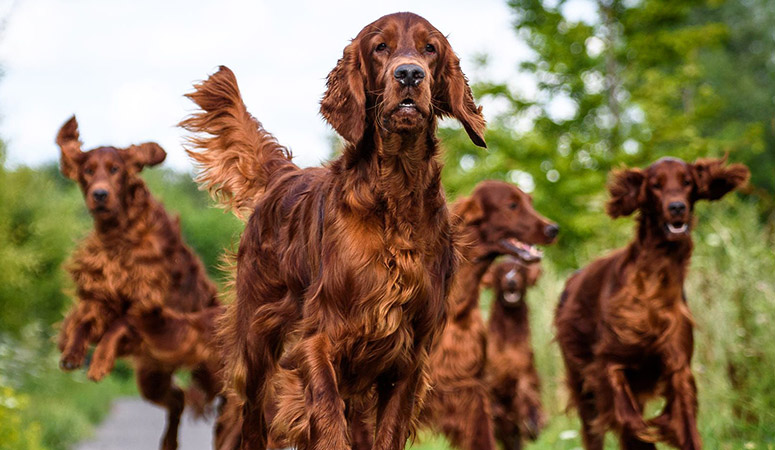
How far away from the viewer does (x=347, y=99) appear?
384 centimetres

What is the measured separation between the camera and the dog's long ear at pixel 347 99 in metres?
3.79

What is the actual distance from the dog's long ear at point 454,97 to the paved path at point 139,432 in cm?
503

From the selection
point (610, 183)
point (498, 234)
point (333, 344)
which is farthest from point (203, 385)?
point (333, 344)

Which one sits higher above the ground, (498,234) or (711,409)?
(498,234)

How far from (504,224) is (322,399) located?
368cm

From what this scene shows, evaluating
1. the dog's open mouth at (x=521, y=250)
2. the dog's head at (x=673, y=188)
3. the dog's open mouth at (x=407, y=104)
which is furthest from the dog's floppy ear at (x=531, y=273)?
the dog's open mouth at (x=407, y=104)

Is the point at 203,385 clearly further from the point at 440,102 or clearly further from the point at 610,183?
the point at 440,102

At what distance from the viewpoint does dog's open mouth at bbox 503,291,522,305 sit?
8.17 meters

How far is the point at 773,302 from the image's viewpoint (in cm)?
717

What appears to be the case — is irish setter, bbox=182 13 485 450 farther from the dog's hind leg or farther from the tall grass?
the dog's hind leg

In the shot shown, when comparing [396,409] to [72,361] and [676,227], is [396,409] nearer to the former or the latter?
[676,227]

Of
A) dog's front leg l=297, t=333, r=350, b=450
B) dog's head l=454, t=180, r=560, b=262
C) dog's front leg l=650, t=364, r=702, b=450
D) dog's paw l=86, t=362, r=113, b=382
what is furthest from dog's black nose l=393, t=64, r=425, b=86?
dog's paw l=86, t=362, r=113, b=382

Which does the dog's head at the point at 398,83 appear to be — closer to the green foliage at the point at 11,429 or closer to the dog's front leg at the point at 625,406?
the dog's front leg at the point at 625,406

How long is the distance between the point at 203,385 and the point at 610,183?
134 inches
